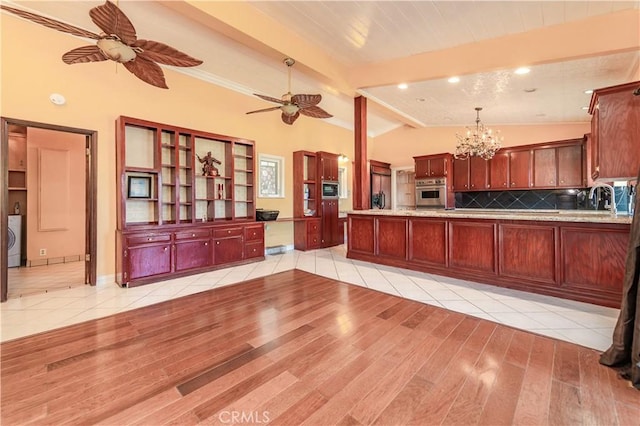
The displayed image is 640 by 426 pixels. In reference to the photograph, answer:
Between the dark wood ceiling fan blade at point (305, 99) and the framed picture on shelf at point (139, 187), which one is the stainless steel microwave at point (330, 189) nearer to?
the dark wood ceiling fan blade at point (305, 99)

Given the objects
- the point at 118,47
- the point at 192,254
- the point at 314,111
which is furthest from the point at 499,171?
the point at 118,47

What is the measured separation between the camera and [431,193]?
7.33m

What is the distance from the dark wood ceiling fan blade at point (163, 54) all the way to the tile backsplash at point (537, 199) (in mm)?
6940

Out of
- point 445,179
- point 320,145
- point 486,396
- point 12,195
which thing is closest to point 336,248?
point 320,145

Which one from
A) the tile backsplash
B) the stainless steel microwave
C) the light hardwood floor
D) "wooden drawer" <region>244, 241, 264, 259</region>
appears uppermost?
the stainless steel microwave

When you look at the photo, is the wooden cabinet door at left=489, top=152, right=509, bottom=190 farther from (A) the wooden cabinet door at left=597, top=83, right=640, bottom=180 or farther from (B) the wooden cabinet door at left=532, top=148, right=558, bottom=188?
(A) the wooden cabinet door at left=597, top=83, right=640, bottom=180

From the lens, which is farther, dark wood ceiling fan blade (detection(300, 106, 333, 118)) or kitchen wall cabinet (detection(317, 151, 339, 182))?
kitchen wall cabinet (detection(317, 151, 339, 182))

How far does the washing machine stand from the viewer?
4.68 m

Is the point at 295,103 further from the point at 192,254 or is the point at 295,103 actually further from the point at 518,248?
the point at 518,248

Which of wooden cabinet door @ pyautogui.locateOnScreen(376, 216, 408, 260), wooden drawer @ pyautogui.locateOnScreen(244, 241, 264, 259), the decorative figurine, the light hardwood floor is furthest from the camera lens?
wooden drawer @ pyautogui.locateOnScreen(244, 241, 264, 259)

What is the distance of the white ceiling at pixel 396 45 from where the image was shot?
3.23 metres

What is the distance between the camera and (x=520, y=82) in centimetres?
434

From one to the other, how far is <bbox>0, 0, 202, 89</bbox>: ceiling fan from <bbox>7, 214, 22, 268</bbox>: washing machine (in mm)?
3955

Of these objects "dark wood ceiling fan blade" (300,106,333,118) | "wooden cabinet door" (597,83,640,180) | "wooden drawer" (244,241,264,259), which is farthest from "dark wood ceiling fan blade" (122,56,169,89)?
"wooden cabinet door" (597,83,640,180)
